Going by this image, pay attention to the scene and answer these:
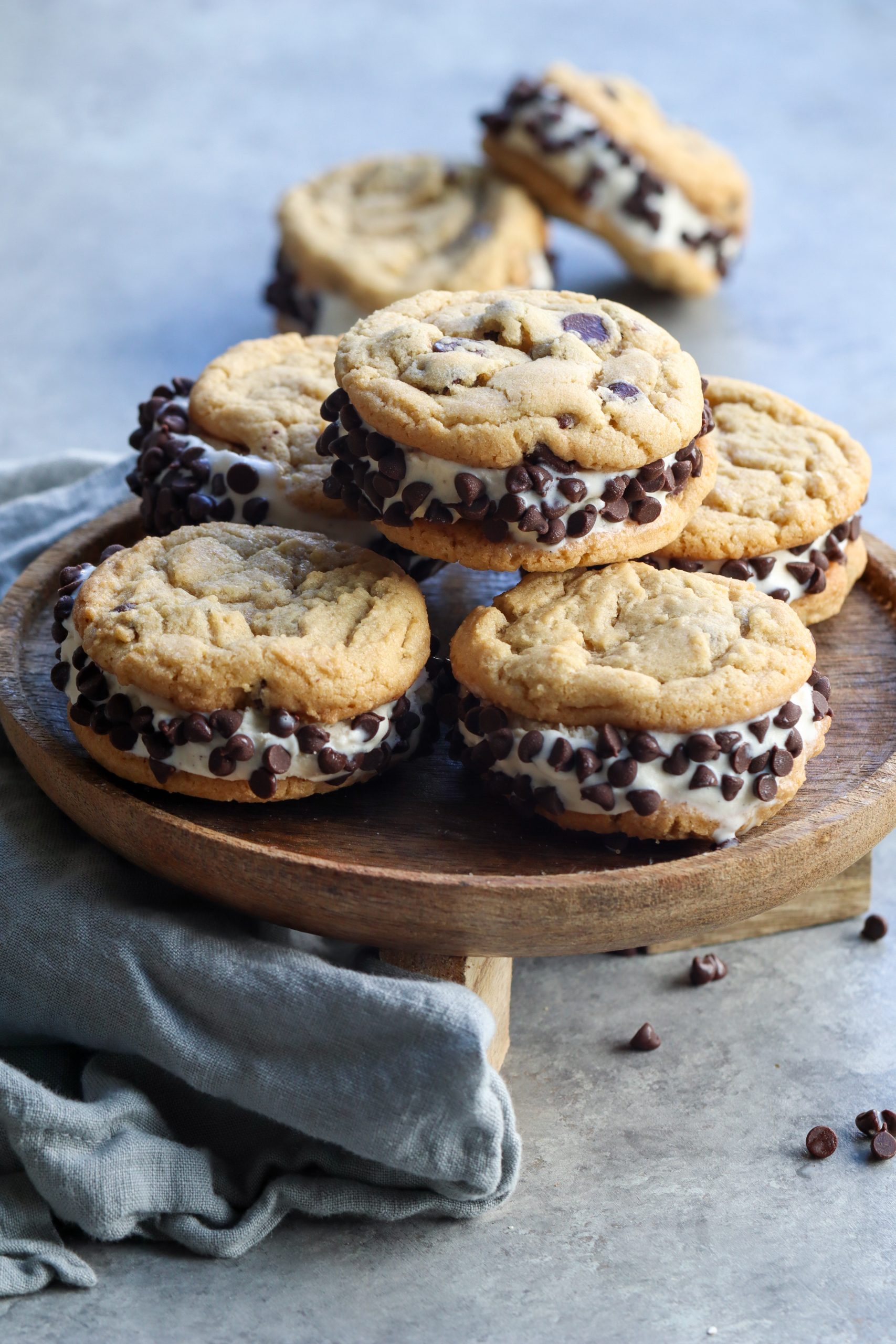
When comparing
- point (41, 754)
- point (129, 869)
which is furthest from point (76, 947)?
point (41, 754)

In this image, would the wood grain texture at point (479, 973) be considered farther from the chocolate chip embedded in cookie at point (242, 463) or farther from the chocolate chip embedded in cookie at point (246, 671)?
the chocolate chip embedded in cookie at point (242, 463)

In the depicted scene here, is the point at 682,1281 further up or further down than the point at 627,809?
further down

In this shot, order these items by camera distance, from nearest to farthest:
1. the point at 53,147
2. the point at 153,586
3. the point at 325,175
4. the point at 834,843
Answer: the point at 834,843, the point at 153,586, the point at 325,175, the point at 53,147

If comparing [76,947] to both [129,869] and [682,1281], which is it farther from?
[682,1281]

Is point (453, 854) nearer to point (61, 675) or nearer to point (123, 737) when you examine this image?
point (123, 737)

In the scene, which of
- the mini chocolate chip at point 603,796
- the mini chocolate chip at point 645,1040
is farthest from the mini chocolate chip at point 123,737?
the mini chocolate chip at point 645,1040

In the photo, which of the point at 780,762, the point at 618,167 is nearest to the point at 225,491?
the point at 780,762
